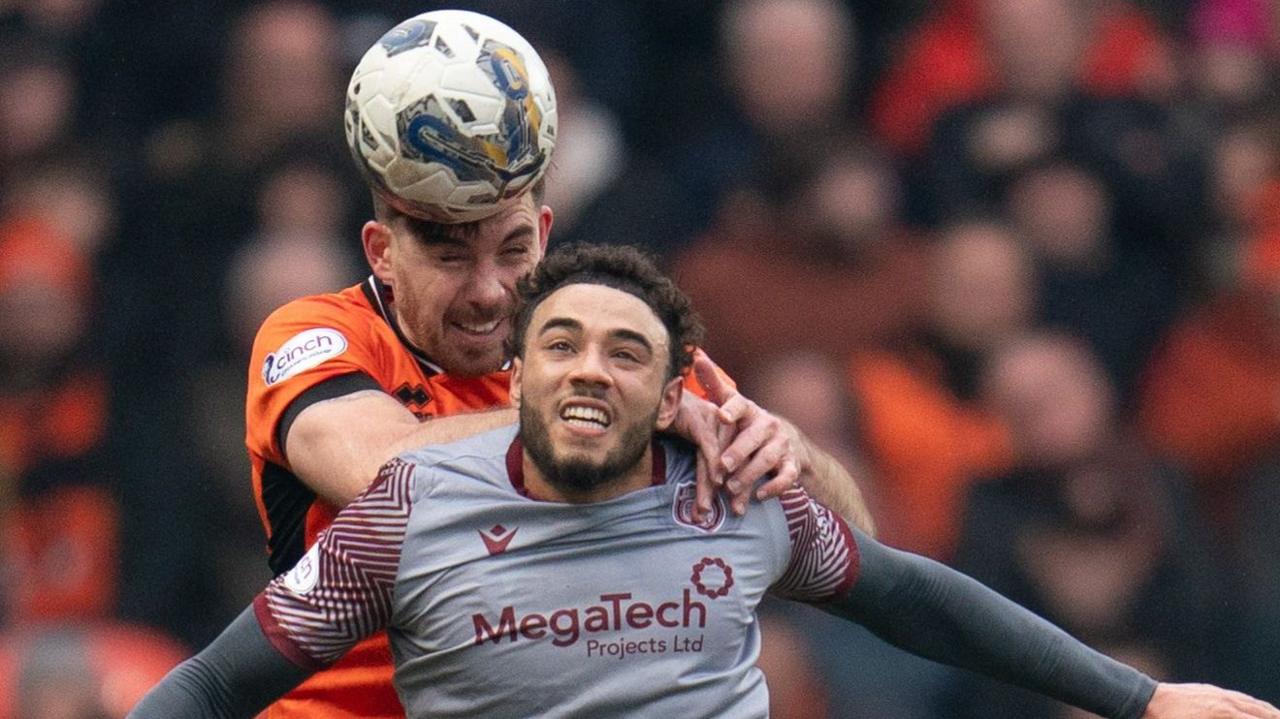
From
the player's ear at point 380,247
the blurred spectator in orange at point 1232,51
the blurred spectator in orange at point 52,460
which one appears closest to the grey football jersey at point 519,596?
the player's ear at point 380,247

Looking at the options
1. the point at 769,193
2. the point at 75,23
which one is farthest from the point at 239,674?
the point at 75,23

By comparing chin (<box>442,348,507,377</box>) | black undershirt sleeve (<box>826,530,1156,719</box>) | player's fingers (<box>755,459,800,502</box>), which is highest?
player's fingers (<box>755,459,800,502</box>)

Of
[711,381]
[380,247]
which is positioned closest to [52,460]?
[380,247]

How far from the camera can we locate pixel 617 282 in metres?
5.00

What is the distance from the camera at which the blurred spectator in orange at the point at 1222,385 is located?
9.09 meters

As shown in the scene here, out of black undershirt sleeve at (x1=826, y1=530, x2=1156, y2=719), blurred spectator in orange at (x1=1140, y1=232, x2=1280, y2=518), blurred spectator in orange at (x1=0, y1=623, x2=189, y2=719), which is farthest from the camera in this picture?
blurred spectator in orange at (x1=1140, y1=232, x2=1280, y2=518)

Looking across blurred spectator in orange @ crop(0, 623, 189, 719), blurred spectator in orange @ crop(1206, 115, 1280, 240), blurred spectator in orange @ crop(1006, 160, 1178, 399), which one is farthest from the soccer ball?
blurred spectator in orange @ crop(1206, 115, 1280, 240)

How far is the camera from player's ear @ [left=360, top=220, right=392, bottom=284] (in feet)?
18.3

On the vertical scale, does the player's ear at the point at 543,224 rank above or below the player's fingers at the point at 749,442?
above

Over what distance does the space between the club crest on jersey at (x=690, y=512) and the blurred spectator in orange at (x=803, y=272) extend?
12.4ft

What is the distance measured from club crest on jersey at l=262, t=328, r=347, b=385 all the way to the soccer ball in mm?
329

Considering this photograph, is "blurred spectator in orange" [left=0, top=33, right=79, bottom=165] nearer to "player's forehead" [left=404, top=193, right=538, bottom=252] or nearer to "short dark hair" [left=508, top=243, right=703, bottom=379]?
"player's forehead" [left=404, top=193, right=538, bottom=252]

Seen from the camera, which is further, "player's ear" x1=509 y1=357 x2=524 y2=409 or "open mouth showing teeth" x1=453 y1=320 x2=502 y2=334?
"open mouth showing teeth" x1=453 y1=320 x2=502 y2=334

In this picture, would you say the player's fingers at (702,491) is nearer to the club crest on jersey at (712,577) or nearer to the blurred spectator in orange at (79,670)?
the club crest on jersey at (712,577)
